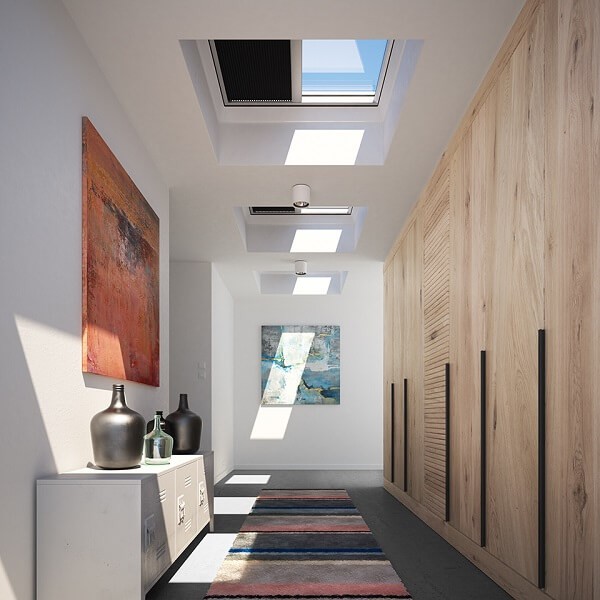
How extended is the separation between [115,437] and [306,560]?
4.27 ft

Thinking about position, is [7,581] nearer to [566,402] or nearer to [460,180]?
[566,402]

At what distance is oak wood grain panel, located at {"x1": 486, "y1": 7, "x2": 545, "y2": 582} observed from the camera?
2.94 metres

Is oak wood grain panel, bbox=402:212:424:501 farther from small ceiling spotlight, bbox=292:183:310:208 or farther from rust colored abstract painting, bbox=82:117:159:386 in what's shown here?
rust colored abstract painting, bbox=82:117:159:386

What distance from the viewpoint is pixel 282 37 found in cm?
344

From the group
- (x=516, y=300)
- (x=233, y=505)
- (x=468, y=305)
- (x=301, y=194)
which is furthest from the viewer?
(x=233, y=505)

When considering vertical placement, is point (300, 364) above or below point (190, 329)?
below

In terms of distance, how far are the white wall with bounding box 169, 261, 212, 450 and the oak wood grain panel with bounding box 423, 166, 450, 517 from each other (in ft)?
11.2

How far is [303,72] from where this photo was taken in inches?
178

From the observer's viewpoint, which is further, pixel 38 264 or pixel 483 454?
pixel 483 454

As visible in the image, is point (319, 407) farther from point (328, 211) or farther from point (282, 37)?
point (282, 37)

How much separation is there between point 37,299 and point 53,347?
0.25m

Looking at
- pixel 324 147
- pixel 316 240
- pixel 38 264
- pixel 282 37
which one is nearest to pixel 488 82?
pixel 282 37

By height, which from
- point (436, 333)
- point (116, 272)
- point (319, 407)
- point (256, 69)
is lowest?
point (319, 407)

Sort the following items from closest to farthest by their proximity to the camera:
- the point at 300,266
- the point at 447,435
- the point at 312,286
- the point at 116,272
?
the point at 116,272 < the point at 447,435 < the point at 300,266 < the point at 312,286
